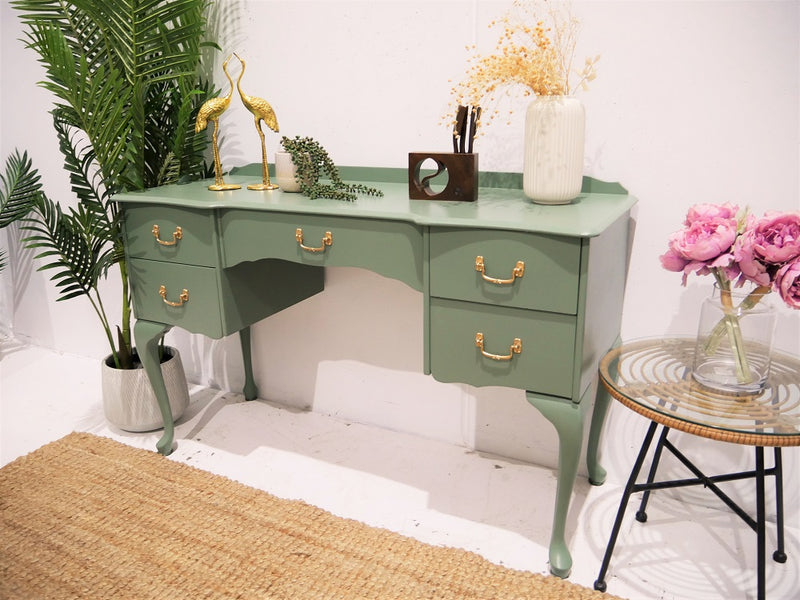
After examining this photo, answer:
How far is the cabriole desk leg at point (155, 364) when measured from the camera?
2141 mm

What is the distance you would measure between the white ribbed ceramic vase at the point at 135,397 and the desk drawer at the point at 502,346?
1203 millimetres

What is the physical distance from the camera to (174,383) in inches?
95.6

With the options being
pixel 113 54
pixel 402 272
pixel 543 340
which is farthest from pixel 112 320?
pixel 543 340

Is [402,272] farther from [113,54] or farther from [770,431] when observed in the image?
[113,54]

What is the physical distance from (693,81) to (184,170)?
65.0 inches

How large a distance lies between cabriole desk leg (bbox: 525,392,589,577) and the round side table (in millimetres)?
94

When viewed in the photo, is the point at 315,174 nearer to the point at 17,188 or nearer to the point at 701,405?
the point at 701,405

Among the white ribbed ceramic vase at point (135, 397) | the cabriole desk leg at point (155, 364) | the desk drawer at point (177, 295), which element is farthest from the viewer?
the white ribbed ceramic vase at point (135, 397)

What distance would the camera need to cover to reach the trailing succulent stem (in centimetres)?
188

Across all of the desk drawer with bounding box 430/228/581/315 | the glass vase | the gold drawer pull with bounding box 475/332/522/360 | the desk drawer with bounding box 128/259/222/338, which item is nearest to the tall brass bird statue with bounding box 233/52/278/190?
the desk drawer with bounding box 128/259/222/338

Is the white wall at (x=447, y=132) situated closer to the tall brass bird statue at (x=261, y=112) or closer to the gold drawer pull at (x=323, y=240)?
the tall brass bird statue at (x=261, y=112)

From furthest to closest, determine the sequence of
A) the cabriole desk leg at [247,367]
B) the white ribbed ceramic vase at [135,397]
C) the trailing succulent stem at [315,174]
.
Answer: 1. the cabriole desk leg at [247,367]
2. the white ribbed ceramic vase at [135,397]
3. the trailing succulent stem at [315,174]

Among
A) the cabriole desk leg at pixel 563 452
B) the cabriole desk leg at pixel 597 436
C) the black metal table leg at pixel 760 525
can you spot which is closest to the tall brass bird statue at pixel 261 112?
the cabriole desk leg at pixel 563 452

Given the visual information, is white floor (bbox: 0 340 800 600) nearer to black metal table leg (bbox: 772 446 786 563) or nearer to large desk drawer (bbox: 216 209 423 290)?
black metal table leg (bbox: 772 446 786 563)
